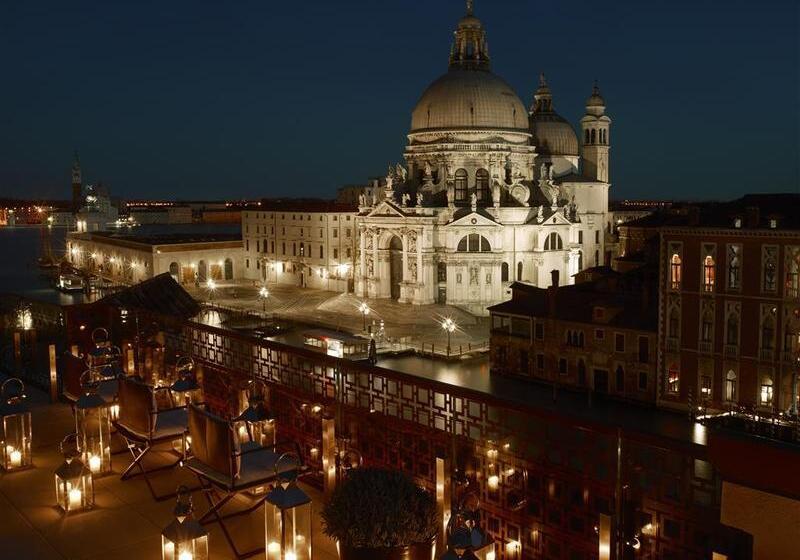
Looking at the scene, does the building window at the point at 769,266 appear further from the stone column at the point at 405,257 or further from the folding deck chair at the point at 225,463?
the stone column at the point at 405,257

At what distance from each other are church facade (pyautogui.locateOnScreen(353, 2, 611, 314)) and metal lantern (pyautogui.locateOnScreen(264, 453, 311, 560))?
134 ft

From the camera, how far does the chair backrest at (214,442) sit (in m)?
8.45

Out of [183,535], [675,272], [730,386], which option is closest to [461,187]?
[675,272]

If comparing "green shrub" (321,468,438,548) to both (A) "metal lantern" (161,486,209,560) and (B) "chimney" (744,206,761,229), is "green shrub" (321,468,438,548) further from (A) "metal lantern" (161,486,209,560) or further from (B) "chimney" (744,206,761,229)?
(B) "chimney" (744,206,761,229)

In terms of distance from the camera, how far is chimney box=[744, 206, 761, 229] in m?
24.9

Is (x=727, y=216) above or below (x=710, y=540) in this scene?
above

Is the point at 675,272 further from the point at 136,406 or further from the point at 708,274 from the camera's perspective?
the point at 136,406

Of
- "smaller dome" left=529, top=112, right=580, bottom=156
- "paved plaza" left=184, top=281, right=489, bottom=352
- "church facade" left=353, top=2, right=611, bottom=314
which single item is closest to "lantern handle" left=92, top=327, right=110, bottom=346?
"paved plaza" left=184, top=281, right=489, bottom=352

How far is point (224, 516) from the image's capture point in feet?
30.4

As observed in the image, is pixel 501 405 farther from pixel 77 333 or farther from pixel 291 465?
pixel 77 333

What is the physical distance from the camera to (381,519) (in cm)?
628

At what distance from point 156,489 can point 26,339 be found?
398 inches

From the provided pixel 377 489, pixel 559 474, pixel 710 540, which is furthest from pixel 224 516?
pixel 710 540

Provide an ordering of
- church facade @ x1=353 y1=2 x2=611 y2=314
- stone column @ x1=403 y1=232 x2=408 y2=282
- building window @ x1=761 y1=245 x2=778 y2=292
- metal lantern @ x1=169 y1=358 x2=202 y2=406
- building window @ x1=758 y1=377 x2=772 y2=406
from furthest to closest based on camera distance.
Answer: stone column @ x1=403 y1=232 x2=408 y2=282 < church facade @ x1=353 y1=2 x2=611 y2=314 < building window @ x1=758 y1=377 x2=772 y2=406 < building window @ x1=761 y1=245 x2=778 y2=292 < metal lantern @ x1=169 y1=358 x2=202 y2=406
